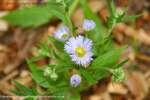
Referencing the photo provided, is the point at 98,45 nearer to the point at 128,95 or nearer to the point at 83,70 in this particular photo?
the point at 83,70

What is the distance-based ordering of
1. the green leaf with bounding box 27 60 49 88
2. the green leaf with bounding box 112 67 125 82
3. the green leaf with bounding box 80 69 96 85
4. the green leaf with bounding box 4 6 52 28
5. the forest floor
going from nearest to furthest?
the green leaf with bounding box 112 67 125 82, the green leaf with bounding box 80 69 96 85, the green leaf with bounding box 27 60 49 88, the forest floor, the green leaf with bounding box 4 6 52 28

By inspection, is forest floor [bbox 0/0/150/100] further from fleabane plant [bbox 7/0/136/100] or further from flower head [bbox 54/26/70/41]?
flower head [bbox 54/26/70/41]

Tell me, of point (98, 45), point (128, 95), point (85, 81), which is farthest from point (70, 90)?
point (128, 95)

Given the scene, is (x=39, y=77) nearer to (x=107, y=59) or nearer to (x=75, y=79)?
(x=75, y=79)

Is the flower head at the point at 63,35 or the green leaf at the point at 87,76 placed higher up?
the flower head at the point at 63,35

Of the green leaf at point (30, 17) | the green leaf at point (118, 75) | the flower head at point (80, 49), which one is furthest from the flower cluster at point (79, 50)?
the green leaf at point (30, 17)

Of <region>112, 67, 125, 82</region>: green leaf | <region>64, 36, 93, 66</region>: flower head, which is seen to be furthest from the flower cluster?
<region>112, 67, 125, 82</region>: green leaf

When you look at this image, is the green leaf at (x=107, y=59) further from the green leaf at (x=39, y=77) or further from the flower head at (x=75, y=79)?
the green leaf at (x=39, y=77)
